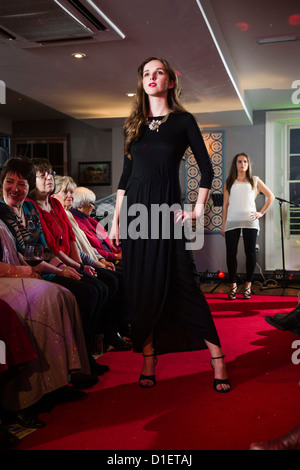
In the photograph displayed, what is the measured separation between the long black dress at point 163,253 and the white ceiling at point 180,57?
5.06 ft

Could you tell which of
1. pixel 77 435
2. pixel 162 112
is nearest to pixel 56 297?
pixel 77 435

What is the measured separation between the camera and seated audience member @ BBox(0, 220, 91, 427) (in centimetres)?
172

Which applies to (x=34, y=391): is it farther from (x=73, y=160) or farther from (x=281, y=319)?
(x=73, y=160)

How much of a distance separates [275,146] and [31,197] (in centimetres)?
494

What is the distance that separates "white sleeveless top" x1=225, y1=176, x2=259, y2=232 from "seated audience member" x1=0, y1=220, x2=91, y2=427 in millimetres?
3332

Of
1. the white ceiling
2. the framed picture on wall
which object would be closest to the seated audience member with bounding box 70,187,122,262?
the white ceiling

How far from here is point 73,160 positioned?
8.07 meters

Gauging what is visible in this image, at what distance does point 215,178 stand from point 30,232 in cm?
494

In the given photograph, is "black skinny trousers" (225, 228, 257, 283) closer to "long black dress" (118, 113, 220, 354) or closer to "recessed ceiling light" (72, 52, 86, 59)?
"recessed ceiling light" (72, 52, 86, 59)

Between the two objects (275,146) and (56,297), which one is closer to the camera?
(56,297)

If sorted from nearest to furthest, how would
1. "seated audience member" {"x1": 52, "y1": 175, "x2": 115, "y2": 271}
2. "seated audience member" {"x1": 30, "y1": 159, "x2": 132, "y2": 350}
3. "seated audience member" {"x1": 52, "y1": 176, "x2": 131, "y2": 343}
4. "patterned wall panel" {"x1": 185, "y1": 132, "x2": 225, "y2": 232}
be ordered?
"seated audience member" {"x1": 30, "y1": 159, "x2": 132, "y2": 350}
"seated audience member" {"x1": 52, "y1": 176, "x2": 131, "y2": 343}
"seated audience member" {"x1": 52, "y1": 175, "x2": 115, "y2": 271}
"patterned wall panel" {"x1": 185, "y1": 132, "x2": 225, "y2": 232}

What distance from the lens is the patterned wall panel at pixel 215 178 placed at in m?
6.84

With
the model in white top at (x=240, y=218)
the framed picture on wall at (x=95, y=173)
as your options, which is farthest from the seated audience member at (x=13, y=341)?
the framed picture on wall at (x=95, y=173)

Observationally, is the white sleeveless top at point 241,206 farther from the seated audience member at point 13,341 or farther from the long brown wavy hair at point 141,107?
the seated audience member at point 13,341
